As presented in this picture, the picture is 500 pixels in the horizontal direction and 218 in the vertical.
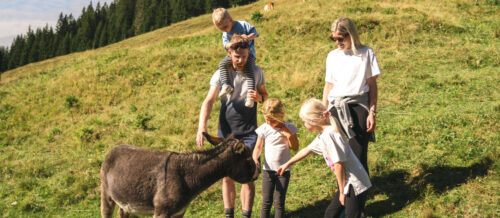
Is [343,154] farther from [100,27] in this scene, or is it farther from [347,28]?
[100,27]

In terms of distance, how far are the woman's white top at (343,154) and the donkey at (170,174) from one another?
0.89 metres

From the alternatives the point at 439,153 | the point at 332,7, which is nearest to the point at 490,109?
the point at 439,153

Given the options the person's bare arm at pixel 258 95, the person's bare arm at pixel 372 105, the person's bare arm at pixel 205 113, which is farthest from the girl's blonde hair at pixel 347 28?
the person's bare arm at pixel 205 113

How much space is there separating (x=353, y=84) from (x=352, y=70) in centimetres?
19

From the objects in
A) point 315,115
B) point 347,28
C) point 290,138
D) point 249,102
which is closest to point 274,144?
point 290,138

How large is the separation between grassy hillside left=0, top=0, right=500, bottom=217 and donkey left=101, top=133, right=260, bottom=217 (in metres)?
2.10

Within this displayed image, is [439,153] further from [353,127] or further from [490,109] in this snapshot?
[353,127]

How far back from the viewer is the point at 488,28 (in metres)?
15.2

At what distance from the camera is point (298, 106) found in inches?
434

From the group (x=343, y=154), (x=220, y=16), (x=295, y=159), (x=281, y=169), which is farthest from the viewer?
(x=220, y=16)

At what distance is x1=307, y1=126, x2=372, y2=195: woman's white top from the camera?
12.8 feet

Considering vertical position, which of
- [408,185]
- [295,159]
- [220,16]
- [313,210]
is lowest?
[313,210]

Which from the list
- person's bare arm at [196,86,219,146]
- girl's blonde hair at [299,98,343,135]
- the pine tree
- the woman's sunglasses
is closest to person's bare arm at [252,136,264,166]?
person's bare arm at [196,86,219,146]

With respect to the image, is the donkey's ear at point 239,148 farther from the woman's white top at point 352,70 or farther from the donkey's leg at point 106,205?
the donkey's leg at point 106,205
